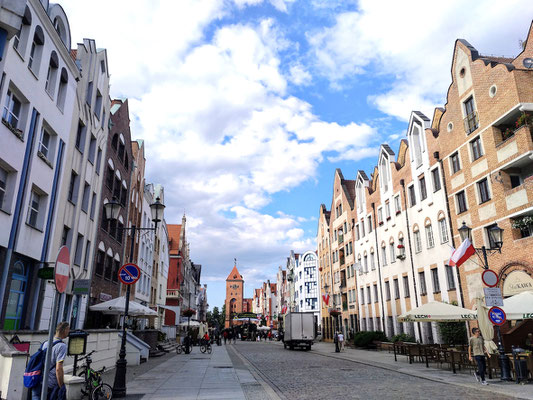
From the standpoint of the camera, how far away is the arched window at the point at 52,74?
17666 millimetres

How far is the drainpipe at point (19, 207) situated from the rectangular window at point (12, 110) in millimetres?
597

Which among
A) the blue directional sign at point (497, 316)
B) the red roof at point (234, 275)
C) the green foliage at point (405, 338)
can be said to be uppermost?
the red roof at point (234, 275)

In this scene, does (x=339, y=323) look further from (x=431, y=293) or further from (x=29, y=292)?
(x=29, y=292)

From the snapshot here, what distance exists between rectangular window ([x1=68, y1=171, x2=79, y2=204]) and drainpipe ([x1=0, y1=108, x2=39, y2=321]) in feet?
16.2

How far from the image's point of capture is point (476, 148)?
24.1 m

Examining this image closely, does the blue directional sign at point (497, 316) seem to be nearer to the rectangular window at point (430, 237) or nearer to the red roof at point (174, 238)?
the rectangular window at point (430, 237)

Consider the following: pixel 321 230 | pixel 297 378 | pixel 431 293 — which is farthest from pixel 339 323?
pixel 297 378

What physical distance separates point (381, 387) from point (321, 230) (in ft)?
168

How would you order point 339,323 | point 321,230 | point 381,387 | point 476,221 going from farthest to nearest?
point 321,230
point 339,323
point 476,221
point 381,387

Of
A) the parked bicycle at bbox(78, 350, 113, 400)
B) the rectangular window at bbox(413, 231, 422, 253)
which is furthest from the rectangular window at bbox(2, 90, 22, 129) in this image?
the rectangular window at bbox(413, 231, 422, 253)

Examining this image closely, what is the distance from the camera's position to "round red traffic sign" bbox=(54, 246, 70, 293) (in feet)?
16.8

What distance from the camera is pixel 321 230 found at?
63562mm

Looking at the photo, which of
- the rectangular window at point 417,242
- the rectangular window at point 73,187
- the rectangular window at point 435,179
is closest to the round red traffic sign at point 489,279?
the rectangular window at point 435,179

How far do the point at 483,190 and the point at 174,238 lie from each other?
53435 millimetres
